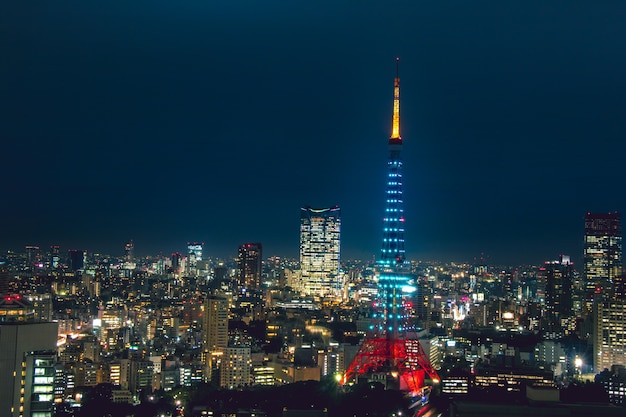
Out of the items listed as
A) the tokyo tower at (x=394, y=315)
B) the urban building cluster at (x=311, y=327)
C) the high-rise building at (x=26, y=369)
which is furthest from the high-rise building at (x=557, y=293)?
the high-rise building at (x=26, y=369)

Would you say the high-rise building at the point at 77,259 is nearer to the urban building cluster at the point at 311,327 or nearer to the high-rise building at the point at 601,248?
the urban building cluster at the point at 311,327

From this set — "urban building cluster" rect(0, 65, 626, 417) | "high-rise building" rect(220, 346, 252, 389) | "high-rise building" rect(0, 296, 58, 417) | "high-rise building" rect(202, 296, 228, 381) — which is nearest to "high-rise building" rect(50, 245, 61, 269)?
"urban building cluster" rect(0, 65, 626, 417)

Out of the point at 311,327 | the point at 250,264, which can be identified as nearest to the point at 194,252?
the point at 250,264

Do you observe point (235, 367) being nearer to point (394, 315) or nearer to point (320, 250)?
point (394, 315)

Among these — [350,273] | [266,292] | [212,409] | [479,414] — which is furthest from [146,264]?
[479,414]

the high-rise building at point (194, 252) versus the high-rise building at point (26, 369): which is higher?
the high-rise building at point (194, 252)

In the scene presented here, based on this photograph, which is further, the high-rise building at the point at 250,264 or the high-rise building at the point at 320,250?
the high-rise building at the point at 320,250

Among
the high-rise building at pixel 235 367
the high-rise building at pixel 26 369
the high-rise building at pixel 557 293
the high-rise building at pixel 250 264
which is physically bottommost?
the high-rise building at pixel 235 367
